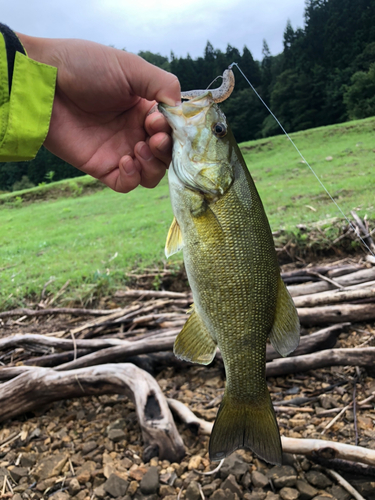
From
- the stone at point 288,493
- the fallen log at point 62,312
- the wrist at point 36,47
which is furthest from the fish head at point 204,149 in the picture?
the fallen log at point 62,312

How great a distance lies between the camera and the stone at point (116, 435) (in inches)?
96.3

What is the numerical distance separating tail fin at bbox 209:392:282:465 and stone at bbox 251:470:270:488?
2.51ft

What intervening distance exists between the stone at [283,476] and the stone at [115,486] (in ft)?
2.55

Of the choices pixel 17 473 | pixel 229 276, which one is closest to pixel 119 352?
pixel 17 473

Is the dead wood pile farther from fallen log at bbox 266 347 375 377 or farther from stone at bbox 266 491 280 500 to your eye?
stone at bbox 266 491 280 500

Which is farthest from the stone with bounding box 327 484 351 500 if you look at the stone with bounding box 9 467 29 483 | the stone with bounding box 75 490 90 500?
the stone with bounding box 9 467 29 483

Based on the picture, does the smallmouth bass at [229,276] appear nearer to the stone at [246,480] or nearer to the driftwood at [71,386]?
the stone at [246,480]

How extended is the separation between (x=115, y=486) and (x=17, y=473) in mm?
651

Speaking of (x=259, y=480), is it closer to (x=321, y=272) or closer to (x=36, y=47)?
(x=321, y=272)

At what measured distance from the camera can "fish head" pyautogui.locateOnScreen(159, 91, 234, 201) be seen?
1452mm

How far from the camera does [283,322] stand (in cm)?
146

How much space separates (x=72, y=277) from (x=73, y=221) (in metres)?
5.76

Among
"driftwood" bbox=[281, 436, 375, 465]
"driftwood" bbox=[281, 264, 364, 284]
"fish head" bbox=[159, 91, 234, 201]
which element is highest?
"fish head" bbox=[159, 91, 234, 201]

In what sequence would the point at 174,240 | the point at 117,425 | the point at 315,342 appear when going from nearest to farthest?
the point at 174,240 < the point at 117,425 < the point at 315,342
